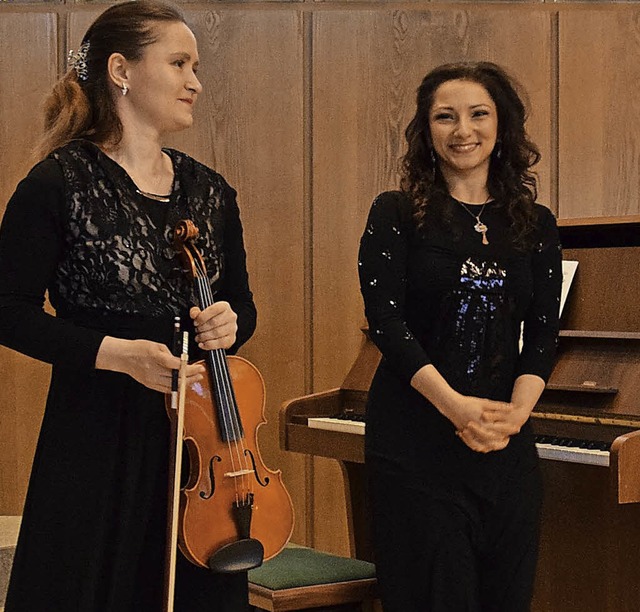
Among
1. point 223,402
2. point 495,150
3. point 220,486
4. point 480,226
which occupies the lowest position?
point 220,486

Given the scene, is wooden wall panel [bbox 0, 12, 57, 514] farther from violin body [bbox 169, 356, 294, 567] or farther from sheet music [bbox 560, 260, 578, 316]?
violin body [bbox 169, 356, 294, 567]

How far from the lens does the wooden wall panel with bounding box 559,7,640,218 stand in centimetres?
500

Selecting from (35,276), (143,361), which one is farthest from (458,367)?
(35,276)

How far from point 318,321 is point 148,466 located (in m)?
3.00

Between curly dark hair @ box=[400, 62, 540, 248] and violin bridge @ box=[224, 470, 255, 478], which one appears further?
curly dark hair @ box=[400, 62, 540, 248]

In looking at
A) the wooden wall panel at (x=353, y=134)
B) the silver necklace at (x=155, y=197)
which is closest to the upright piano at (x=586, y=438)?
the silver necklace at (x=155, y=197)

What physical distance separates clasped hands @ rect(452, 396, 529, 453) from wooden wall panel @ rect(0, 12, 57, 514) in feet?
9.13

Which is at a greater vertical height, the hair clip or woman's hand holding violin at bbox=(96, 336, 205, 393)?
the hair clip

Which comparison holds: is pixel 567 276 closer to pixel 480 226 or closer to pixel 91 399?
pixel 480 226

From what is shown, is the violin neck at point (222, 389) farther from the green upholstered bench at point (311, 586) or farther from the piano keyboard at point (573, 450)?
the piano keyboard at point (573, 450)

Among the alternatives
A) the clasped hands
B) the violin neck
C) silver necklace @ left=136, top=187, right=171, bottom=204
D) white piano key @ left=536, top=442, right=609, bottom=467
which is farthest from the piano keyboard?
silver necklace @ left=136, top=187, right=171, bottom=204

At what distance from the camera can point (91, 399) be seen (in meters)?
1.94

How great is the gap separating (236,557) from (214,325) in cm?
38

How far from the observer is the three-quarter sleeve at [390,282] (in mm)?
2436
